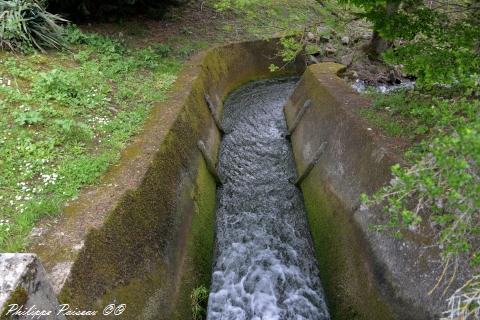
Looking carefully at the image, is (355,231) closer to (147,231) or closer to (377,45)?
(147,231)

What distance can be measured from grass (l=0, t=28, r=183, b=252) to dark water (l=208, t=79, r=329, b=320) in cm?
279

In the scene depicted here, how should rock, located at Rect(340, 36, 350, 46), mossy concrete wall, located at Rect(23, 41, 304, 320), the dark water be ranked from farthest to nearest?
rock, located at Rect(340, 36, 350, 46)
the dark water
mossy concrete wall, located at Rect(23, 41, 304, 320)

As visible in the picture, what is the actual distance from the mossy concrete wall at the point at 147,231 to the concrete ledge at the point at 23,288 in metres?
0.74

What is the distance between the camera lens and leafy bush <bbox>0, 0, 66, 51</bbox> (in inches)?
342

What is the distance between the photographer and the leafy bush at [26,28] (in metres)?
8.70

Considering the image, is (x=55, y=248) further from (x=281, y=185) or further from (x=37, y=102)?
(x=281, y=185)

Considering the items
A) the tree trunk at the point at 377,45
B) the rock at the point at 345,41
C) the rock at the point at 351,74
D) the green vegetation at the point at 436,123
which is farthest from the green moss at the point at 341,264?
the rock at the point at 345,41

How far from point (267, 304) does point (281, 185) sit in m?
3.47

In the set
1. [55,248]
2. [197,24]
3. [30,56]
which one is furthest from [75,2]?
[55,248]

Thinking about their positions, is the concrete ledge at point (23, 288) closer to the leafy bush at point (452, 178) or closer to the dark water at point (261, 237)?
the leafy bush at point (452, 178)

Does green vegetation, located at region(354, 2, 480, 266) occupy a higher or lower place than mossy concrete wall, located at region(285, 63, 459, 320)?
higher

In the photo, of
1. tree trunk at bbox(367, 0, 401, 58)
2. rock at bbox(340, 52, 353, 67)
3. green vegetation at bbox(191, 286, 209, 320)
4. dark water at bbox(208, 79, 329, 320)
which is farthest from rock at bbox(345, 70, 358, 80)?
green vegetation at bbox(191, 286, 209, 320)

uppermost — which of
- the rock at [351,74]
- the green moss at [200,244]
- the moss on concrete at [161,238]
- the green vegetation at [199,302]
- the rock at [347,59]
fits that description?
the rock at [347,59]

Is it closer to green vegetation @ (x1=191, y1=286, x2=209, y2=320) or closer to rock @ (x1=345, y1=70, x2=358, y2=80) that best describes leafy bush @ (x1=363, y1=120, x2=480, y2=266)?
green vegetation @ (x1=191, y1=286, x2=209, y2=320)
